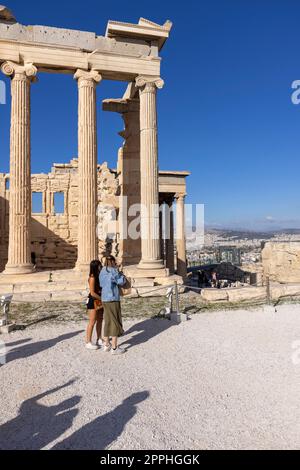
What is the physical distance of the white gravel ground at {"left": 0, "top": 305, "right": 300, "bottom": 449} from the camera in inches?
129

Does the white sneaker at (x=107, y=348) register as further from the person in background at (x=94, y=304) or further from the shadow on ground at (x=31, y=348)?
the shadow on ground at (x=31, y=348)

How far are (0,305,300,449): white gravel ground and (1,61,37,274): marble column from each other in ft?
19.9

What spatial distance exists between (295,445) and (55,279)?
33.6ft

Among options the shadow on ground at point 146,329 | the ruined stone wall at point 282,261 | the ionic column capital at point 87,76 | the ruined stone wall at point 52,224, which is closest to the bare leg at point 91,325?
the shadow on ground at point 146,329

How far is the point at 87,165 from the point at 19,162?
2.58 m

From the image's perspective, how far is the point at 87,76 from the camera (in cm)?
1296

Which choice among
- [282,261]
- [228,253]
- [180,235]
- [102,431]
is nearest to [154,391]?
[102,431]

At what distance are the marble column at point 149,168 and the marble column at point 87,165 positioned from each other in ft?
6.51

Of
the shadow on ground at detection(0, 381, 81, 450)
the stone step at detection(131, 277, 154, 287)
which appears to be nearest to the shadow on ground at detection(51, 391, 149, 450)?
the shadow on ground at detection(0, 381, 81, 450)

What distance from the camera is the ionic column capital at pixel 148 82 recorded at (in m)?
13.5

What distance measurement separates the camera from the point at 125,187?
1658cm

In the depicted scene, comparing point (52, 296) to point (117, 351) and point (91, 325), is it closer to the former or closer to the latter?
point (91, 325)

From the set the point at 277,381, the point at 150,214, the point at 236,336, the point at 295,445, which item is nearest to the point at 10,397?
the point at 295,445
